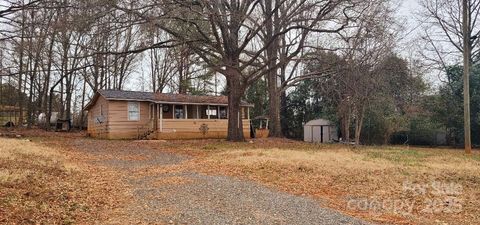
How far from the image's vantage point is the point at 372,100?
23.3 m

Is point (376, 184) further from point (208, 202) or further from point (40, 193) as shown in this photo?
point (40, 193)

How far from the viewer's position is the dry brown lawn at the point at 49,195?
16.1 feet

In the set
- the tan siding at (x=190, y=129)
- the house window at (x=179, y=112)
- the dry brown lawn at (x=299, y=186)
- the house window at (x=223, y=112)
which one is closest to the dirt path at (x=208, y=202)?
the dry brown lawn at (x=299, y=186)

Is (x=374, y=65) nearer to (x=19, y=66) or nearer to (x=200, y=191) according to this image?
(x=200, y=191)

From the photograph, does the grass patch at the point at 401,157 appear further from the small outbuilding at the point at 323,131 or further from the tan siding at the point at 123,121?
the tan siding at the point at 123,121

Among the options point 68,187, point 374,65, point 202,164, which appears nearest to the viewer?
point 68,187

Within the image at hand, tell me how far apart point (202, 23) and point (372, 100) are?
1197 centimetres

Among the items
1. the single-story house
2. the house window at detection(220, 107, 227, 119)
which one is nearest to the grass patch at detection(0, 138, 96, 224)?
the single-story house

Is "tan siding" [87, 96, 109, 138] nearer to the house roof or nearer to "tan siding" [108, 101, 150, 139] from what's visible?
the house roof

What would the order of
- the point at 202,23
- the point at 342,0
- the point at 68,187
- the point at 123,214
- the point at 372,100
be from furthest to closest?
the point at 372,100 → the point at 202,23 → the point at 342,0 → the point at 68,187 → the point at 123,214

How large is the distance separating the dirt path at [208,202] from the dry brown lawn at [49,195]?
0.60 meters

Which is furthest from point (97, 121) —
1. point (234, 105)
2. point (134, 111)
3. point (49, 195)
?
point (49, 195)

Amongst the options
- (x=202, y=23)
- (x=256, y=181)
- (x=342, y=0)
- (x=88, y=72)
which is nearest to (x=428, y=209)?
(x=256, y=181)

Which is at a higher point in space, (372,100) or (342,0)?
(342,0)
